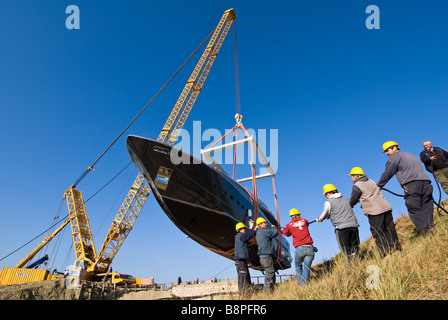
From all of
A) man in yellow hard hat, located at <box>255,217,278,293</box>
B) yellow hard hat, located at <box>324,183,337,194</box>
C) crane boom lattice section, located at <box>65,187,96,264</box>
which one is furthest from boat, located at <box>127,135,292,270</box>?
crane boom lattice section, located at <box>65,187,96,264</box>

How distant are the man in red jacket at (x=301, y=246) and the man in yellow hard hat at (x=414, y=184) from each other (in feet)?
4.91

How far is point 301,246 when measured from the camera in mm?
4637

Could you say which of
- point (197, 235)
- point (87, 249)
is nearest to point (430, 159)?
point (197, 235)

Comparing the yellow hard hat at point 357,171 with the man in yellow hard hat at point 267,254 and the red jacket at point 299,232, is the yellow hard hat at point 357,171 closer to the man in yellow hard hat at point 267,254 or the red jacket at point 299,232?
the red jacket at point 299,232

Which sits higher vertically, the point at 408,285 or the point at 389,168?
the point at 389,168

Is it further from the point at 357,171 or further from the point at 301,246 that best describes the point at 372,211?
the point at 301,246

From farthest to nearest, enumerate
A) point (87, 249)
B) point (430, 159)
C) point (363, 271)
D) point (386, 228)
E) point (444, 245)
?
point (87, 249)
point (430, 159)
point (386, 228)
point (444, 245)
point (363, 271)

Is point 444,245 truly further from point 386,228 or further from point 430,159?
point 430,159

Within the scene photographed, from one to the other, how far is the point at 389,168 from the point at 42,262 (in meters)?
47.3

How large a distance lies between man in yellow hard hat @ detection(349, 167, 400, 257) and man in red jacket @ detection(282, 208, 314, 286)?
95 cm

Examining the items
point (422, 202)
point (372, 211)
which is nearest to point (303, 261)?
point (372, 211)

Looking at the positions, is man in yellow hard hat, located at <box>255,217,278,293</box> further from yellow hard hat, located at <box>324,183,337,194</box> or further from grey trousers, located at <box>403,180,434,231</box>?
grey trousers, located at <box>403,180,434,231</box>

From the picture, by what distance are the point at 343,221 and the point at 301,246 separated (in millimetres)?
859
